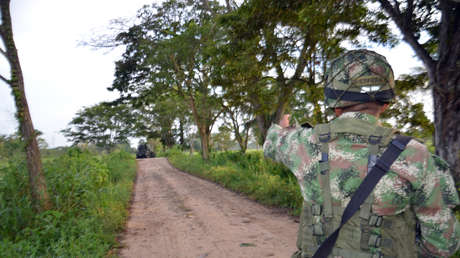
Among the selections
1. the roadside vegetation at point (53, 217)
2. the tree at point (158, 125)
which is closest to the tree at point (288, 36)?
the roadside vegetation at point (53, 217)

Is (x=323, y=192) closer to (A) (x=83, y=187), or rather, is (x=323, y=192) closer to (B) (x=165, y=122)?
(A) (x=83, y=187)

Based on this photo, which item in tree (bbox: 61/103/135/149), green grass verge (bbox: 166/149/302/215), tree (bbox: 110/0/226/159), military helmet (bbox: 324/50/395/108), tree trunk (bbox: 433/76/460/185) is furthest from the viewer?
tree (bbox: 61/103/135/149)

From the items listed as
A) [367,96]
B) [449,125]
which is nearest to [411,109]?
[449,125]

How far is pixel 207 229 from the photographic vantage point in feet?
17.0

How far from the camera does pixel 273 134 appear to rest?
1734 millimetres

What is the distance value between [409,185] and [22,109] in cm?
485

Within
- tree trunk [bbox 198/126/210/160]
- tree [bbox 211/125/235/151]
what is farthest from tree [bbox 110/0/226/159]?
tree [bbox 211/125/235/151]

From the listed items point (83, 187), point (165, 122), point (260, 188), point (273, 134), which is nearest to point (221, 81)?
point (260, 188)

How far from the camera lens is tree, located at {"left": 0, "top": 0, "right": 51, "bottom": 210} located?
4230mm

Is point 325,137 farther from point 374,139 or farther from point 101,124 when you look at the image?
point 101,124

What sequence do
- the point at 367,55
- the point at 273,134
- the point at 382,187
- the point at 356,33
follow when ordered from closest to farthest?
the point at 382,187 → the point at 367,55 → the point at 273,134 → the point at 356,33

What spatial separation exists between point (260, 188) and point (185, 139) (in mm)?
34435

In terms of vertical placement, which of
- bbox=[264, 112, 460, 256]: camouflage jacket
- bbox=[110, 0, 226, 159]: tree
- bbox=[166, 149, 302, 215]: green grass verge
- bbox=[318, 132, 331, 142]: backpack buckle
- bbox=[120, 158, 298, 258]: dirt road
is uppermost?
bbox=[110, 0, 226, 159]: tree

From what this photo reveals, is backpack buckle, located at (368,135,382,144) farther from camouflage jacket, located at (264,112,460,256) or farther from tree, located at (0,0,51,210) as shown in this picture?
tree, located at (0,0,51,210)
